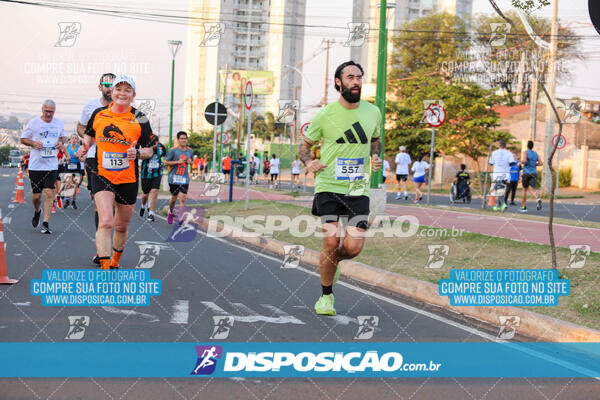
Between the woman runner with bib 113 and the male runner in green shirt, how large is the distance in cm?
180

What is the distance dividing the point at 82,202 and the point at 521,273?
15.0 meters

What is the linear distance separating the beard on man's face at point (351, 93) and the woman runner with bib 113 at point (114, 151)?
2150mm

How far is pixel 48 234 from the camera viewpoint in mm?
11688

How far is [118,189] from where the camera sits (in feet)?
23.8

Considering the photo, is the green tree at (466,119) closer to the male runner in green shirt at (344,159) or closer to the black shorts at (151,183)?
the black shorts at (151,183)

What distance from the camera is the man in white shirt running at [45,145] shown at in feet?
36.2

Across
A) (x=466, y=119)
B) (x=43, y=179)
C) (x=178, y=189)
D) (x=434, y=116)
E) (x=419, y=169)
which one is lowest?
(x=178, y=189)

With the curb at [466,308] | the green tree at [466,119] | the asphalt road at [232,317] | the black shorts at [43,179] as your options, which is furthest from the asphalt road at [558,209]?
the green tree at [466,119]

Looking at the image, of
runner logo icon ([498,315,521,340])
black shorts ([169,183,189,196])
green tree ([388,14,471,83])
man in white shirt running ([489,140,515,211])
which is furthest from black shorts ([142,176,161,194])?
green tree ([388,14,471,83])

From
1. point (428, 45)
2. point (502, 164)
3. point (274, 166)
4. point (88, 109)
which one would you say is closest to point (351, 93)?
point (88, 109)

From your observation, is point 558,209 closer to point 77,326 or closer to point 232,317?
point 232,317

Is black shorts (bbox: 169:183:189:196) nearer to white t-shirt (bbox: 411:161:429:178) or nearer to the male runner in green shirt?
the male runner in green shirt

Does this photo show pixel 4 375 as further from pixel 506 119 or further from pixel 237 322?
pixel 506 119

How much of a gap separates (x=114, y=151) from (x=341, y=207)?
2.31 meters
